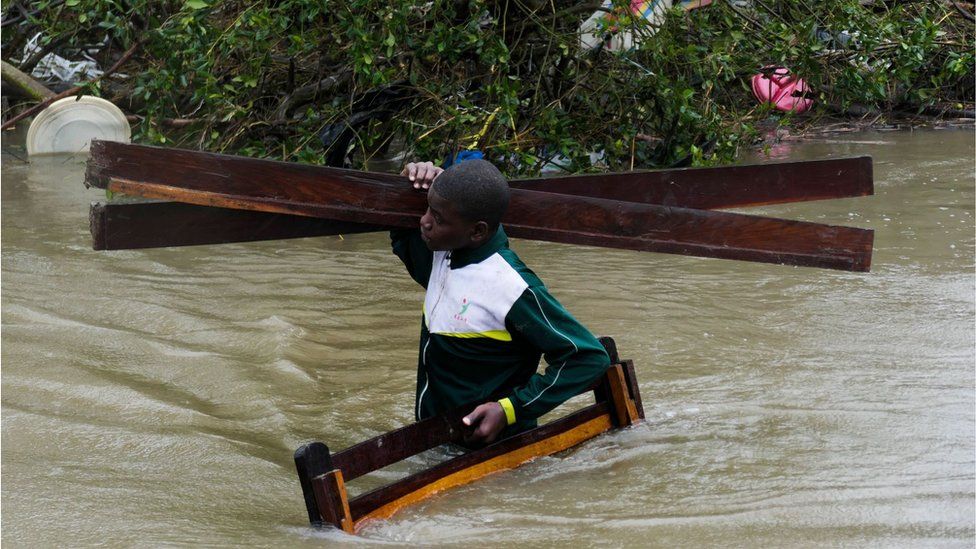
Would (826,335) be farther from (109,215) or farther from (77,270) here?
(77,270)

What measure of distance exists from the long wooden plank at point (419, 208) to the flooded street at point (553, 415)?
75 centimetres

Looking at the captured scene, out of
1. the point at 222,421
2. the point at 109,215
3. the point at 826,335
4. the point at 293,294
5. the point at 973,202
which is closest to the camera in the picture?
the point at 109,215

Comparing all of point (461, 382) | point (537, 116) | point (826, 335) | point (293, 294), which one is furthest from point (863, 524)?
point (537, 116)

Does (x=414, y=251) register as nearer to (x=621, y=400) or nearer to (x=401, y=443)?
(x=401, y=443)

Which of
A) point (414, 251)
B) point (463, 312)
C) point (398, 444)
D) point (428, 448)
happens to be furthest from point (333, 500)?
point (414, 251)

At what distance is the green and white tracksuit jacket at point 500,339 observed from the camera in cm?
323

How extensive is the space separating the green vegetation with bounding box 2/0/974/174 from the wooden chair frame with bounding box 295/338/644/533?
2.31 metres

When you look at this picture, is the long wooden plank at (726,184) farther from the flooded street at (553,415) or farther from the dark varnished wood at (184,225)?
the flooded street at (553,415)

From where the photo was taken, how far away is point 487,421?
320 centimetres

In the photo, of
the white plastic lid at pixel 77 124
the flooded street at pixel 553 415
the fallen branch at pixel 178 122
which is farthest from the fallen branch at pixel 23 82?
the flooded street at pixel 553 415

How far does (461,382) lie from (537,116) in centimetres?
325

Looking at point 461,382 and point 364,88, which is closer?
point 461,382

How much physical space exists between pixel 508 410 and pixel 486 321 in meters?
0.27

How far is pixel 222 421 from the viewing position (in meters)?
3.92
